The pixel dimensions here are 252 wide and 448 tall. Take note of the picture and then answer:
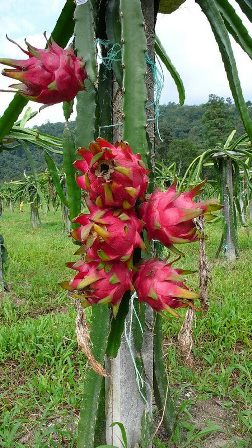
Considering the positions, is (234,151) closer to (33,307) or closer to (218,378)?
(33,307)

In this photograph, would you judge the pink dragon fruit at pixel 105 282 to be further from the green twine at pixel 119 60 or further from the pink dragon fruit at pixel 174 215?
the green twine at pixel 119 60

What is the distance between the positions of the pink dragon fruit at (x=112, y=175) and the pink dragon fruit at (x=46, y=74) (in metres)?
0.19

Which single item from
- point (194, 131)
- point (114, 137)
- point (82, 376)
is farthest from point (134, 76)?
point (194, 131)

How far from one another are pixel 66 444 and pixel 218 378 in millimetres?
704

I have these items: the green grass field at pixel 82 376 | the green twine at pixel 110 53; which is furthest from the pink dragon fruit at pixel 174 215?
the green grass field at pixel 82 376

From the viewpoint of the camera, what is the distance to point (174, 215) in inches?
27.2

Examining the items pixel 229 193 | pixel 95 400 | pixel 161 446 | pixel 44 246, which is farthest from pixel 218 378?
pixel 44 246

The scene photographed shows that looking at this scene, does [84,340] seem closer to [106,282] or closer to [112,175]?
[106,282]

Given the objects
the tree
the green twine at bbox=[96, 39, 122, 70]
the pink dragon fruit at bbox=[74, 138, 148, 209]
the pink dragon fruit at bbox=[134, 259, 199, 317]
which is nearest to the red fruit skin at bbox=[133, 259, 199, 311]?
the pink dragon fruit at bbox=[134, 259, 199, 317]

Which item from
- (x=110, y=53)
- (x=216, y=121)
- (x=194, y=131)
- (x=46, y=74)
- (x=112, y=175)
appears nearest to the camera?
(x=112, y=175)

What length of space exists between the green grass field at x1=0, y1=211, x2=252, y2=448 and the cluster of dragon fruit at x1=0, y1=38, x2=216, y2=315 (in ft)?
2.73

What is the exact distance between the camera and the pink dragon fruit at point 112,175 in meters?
0.66

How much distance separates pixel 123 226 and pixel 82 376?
149 cm

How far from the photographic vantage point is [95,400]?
107 centimetres
